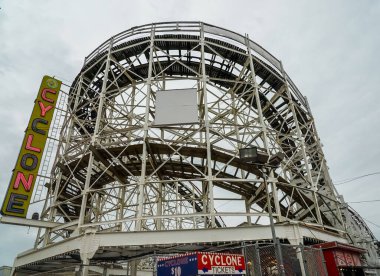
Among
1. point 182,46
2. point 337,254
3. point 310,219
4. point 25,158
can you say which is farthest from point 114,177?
point 310,219

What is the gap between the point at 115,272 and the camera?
2173 centimetres

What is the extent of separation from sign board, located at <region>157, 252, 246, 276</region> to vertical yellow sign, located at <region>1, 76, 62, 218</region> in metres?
10.1

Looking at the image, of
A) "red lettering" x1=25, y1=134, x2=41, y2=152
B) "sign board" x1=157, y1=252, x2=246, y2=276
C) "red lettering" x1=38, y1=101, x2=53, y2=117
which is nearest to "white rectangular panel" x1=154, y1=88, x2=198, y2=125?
"red lettering" x1=25, y1=134, x2=41, y2=152

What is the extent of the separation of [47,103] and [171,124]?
9053mm

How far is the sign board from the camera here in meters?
7.04

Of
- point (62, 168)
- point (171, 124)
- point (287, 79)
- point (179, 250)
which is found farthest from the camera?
point (287, 79)

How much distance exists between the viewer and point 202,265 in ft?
23.1

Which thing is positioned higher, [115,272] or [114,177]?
[114,177]

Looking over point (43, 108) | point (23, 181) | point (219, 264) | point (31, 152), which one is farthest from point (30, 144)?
point (219, 264)

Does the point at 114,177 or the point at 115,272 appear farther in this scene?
the point at 115,272

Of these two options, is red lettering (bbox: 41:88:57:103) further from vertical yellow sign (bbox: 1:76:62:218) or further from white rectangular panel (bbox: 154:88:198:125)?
white rectangular panel (bbox: 154:88:198:125)

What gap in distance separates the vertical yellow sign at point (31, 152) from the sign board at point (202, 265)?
400 inches

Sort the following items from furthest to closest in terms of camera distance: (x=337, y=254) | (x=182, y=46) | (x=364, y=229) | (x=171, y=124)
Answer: (x=364, y=229), (x=182, y=46), (x=171, y=124), (x=337, y=254)

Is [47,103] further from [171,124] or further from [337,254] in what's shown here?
[337,254]
